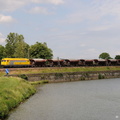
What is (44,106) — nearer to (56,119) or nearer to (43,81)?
(56,119)

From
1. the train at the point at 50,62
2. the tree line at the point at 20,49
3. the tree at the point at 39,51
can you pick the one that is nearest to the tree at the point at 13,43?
the tree line at the point at 20,49

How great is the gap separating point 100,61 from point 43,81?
40386 mm

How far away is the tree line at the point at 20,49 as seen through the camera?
329 ft

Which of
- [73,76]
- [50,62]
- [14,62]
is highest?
[14,62]

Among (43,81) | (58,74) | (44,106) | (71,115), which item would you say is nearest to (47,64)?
(58,74)

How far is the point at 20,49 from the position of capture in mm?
99438

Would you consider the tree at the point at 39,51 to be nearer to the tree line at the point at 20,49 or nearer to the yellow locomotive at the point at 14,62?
the tree line at the point at 20,49

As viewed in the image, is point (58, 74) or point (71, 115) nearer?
point (71, 115)

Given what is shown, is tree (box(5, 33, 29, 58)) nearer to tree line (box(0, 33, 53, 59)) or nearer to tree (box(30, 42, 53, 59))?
tree line (box(0, 33, 53, 59))

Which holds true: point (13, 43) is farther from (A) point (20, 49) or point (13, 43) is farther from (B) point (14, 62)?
(B) point (14, 62)

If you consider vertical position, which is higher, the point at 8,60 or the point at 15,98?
the point at 8,60

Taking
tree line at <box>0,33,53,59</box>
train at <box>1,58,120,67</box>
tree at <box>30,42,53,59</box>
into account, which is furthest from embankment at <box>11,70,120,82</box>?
tree at <box>30,42,53,59</box>

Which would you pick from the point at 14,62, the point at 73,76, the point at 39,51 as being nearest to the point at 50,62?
the point at 14,62

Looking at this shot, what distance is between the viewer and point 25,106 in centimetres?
2756
